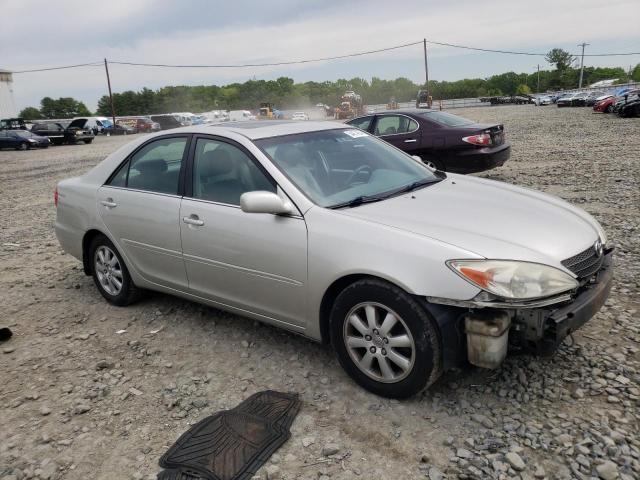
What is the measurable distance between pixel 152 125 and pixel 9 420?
146 ft

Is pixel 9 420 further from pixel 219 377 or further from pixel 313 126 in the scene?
pixel 313 126

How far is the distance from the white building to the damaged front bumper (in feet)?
234

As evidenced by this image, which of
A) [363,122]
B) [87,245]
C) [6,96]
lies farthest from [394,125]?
[6,96]

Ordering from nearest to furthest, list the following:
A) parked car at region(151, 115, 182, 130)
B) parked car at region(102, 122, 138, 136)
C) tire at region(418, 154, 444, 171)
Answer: tire at region(418, 154, 444, 171), parked car at region(151, 115, 182, 130), parked car at region(102, 122, 138, 136)

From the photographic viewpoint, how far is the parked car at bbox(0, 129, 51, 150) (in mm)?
29609

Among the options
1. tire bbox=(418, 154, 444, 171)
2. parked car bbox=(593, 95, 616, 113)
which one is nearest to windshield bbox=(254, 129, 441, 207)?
tire bbox=(418, 154, 444, 171)

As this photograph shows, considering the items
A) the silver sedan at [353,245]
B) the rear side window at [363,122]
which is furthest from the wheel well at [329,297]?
the rear side window at [363,122]

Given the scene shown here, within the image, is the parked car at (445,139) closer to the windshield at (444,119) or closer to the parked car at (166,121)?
the windshield at (444,119)

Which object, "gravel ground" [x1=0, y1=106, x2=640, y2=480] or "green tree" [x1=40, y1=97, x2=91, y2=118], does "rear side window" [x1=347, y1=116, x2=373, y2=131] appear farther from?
"green tree" [x1=40, y1=97, x2=91, y2=118]

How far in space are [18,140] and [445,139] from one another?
28.4m

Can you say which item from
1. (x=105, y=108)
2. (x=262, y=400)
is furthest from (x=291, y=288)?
(x=105, y=108)

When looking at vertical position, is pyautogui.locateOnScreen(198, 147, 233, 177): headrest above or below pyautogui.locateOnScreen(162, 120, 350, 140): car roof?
below

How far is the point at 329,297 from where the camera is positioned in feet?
10.1

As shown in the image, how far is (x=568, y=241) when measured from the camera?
2.92 metres
